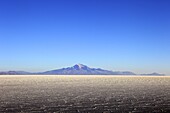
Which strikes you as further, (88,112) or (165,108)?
(165,108)

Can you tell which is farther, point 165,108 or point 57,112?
point 165,108

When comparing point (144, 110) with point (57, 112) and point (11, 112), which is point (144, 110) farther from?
point (11, 112)

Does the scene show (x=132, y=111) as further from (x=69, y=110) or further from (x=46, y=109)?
(x=46, y=109)

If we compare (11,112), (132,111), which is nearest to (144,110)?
(132,111)

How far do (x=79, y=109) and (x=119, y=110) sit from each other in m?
2.71

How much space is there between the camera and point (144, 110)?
18.2 metres

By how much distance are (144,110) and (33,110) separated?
24.2 feet

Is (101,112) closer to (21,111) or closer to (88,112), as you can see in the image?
(88,112)

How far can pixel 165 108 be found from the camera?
19.0m

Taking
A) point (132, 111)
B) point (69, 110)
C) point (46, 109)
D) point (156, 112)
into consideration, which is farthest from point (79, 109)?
point (156, 112)

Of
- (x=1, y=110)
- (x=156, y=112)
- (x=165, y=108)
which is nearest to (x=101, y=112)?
(x=156, y=112)

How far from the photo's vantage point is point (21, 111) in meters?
17.5

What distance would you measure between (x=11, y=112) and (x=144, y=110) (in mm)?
8714

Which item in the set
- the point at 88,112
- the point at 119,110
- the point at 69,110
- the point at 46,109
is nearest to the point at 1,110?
the point at 46,109
